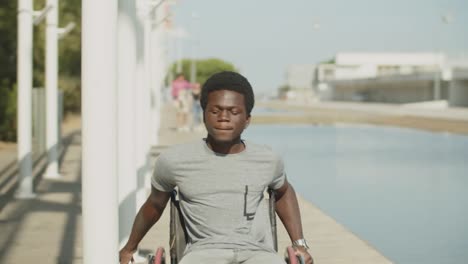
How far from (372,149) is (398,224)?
45.5ft

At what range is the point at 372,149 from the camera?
78.3ft

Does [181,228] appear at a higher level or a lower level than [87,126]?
lower

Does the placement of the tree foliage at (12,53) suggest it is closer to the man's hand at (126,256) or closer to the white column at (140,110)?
the white column at (140,110)

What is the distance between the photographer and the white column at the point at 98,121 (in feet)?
15.0

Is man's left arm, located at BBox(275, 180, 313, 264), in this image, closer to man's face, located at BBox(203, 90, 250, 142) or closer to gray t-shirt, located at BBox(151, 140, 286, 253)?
gray t-shirt, located at BBox(151, 140, 286, 253)

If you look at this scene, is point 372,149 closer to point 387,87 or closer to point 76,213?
point 76,213

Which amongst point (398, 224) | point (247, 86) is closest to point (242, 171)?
point (247, 86)

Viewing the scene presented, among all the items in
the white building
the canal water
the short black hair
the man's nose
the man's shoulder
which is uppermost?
the white building

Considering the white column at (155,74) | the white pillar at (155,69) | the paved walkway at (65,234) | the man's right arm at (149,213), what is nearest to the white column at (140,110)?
the paved walkway at (65,234)

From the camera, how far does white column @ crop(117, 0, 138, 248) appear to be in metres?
6.94

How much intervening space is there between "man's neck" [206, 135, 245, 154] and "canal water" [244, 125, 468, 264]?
161 inches

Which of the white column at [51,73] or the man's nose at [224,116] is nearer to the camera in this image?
the man's nose at [224,116]

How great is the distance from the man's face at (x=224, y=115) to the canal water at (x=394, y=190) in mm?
4162

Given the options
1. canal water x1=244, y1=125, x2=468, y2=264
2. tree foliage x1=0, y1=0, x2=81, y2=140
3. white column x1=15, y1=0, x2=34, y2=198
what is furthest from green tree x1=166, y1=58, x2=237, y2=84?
white column x1=15, y1=0, x2=34, y2=198
